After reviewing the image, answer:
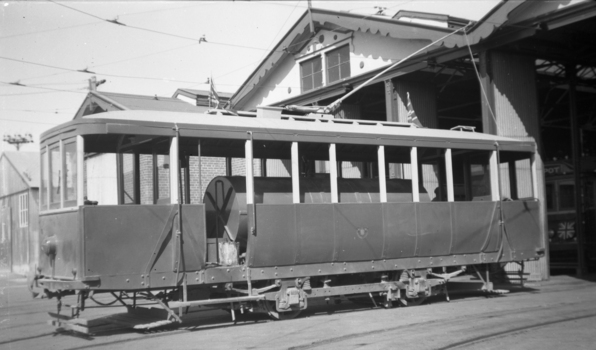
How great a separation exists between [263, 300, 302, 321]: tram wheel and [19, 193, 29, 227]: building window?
80.0 feet

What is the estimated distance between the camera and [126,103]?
910 inches

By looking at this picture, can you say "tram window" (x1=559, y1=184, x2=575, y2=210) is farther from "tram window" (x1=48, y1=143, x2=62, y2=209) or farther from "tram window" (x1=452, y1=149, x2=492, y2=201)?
"tram window" (x1=48, y1=143, x2=62, y2=209)

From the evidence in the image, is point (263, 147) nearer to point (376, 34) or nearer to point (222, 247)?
point (222, 247)

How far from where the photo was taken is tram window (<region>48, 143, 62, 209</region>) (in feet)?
32.1

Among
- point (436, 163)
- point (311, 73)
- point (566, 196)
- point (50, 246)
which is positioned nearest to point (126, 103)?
point (311, 73)

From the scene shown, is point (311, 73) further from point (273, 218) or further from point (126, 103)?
point (273, 218)

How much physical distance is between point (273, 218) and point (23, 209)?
85.8 ft

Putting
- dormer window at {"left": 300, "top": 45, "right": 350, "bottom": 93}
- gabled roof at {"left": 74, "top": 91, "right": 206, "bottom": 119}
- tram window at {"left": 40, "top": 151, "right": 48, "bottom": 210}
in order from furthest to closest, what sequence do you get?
1. dormer window at {"left": 300, "top": 45, "right": 350, "bottom": 93}
2. gabled roof at {"left": 74, "top": 91, "right": 206, "bottom": 119}
3. tram window at {"left": 40, "top": 151, "right": 48, "bottom": 210}

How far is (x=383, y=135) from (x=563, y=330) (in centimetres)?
469

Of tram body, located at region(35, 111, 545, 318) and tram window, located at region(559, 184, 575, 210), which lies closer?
tram body, located at region(35, 111, 545, 318)

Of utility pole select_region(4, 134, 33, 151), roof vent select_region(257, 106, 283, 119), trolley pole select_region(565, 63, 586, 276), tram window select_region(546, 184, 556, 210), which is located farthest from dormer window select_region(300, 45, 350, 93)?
utility pole select_region(4, 134, 33, 151)

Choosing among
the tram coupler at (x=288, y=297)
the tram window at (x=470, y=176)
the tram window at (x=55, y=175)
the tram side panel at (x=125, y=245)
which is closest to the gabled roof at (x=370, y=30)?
the tram window at (x=470, y=176)

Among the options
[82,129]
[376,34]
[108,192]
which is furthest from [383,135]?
[108,192]

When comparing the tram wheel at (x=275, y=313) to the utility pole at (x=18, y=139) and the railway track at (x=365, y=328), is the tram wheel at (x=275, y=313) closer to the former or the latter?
the railway track at (x=365, y=328)
